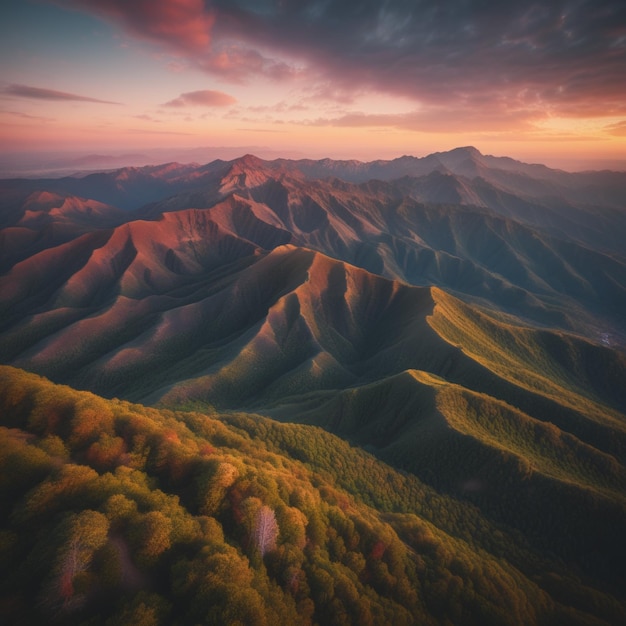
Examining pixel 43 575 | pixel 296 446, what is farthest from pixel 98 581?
pixel 296 446

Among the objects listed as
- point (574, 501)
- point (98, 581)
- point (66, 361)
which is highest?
point (98, 581)

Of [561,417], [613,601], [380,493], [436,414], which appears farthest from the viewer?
[561,417]

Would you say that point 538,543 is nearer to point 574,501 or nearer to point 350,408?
point 574,501

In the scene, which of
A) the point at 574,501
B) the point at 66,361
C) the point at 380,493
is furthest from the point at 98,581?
the point at 66,361

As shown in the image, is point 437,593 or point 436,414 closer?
point 437,593

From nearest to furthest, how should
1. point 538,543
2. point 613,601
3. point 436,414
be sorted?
point 613,601
point 538,543
point 436,414

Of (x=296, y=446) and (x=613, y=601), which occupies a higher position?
(x=296, y=446)
